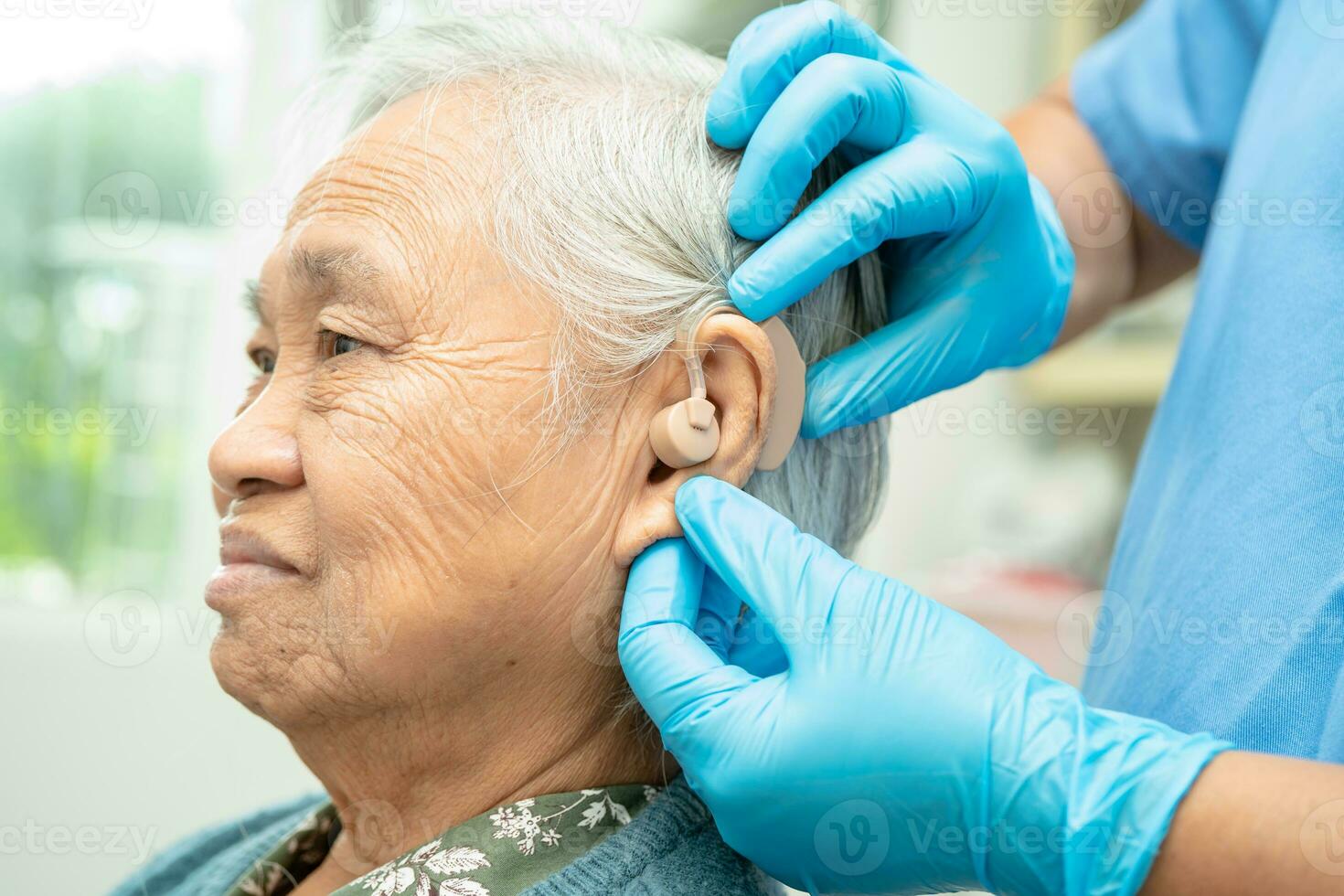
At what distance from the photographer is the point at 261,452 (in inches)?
35.3

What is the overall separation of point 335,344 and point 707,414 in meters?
0.34

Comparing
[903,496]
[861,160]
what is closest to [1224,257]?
[861,160]

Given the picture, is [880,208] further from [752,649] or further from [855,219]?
[752,649]

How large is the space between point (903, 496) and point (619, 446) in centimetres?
179

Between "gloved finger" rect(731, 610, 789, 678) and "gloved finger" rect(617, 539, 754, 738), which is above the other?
"gloved finger" rect(617, 539, 754, 738)

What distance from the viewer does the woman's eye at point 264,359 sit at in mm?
1040

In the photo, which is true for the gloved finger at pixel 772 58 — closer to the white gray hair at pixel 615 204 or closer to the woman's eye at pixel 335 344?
the white gray hair at pixel 615 204

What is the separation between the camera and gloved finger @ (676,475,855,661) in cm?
80

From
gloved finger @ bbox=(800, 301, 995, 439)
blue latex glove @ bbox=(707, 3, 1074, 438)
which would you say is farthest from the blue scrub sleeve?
gloved finger @ bbox=(800, 301, 995, 439)

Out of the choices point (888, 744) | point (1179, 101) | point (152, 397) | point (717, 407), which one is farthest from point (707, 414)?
point (152, 397)

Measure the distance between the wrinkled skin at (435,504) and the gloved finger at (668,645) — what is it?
0.09 ft

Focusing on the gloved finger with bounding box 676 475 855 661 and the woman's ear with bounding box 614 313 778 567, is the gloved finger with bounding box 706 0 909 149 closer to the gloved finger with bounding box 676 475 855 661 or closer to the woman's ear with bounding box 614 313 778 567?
the woman's ear with bounding box 614 313 778 567

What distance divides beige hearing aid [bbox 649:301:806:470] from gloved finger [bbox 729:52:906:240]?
9cm

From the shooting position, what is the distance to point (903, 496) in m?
2.58
